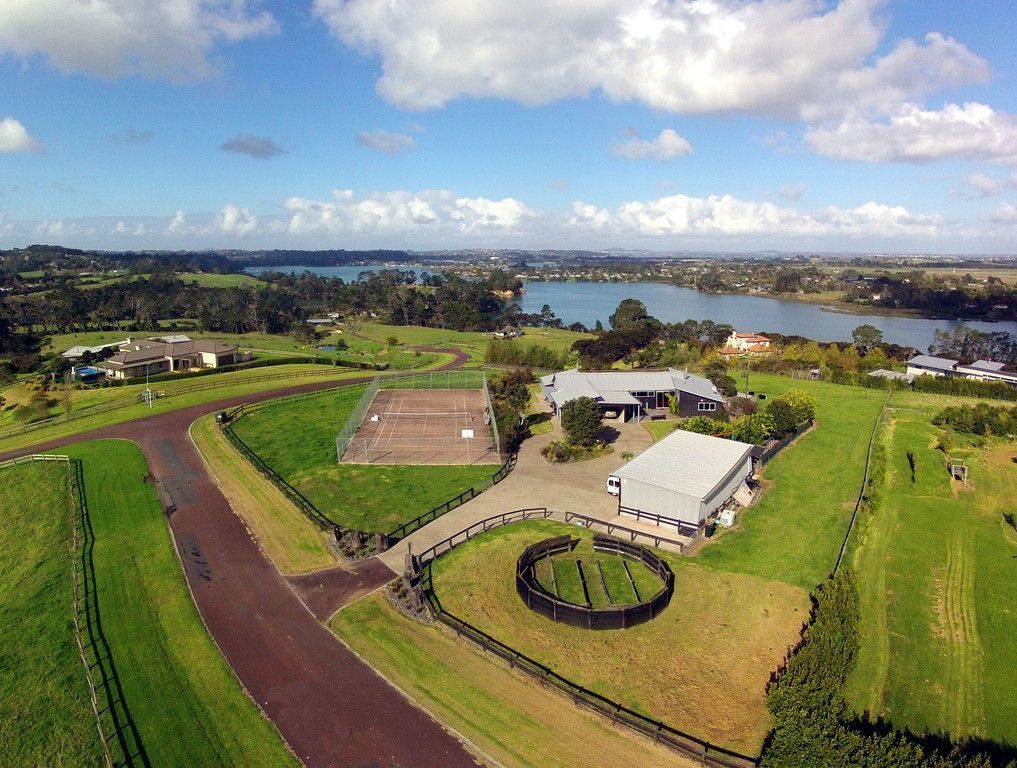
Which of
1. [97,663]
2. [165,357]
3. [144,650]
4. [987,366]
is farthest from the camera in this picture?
[987,366]

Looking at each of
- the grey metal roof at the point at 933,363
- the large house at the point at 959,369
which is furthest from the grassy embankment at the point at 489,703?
the grey metal roof at the point at 933,363

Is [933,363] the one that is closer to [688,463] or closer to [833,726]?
[688,463]

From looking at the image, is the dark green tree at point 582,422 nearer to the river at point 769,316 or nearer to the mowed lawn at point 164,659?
the mowed lawn at point 164,659

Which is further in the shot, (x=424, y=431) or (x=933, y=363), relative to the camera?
(x=933, y=363)

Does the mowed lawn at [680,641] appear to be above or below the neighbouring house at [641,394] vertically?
below

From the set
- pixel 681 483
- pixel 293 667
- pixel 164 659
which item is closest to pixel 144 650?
pixel 164 659

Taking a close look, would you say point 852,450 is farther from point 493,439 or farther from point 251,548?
point 251,548

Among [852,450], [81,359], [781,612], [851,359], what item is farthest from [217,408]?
[851,359]
